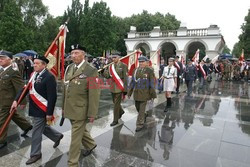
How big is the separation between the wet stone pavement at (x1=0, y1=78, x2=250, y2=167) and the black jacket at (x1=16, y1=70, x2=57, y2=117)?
35.3 inches

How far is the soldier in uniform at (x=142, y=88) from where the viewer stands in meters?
6.06

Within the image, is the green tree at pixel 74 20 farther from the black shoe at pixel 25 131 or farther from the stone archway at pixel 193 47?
the black shoe at pixel 25 131

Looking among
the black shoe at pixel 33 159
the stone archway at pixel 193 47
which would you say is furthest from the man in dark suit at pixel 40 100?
the stone archway at pixel 193 47

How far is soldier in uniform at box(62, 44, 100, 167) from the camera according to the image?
3764 mm

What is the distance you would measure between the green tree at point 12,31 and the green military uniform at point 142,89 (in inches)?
1154

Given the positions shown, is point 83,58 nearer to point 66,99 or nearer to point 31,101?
point 66,99

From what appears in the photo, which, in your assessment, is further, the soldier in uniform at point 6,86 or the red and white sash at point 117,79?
the red and white sash at point 117,79

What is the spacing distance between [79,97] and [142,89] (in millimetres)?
2561

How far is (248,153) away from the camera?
4758mm

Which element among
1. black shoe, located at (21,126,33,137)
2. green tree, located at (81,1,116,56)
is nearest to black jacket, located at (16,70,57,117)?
black shoe, located at (21,126,33,137)

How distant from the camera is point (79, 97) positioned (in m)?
3.83

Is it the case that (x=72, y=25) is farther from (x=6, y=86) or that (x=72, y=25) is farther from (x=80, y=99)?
(x=80, y=99)

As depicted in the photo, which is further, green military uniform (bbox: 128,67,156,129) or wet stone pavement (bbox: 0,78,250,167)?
green military uniform (bbox: 128,67,156,129)

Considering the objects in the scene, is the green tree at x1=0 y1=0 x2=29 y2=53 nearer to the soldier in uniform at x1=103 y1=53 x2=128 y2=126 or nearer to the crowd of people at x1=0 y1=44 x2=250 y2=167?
the soldier in uniform at x1=103 y1=53 x2=128 y2=126
